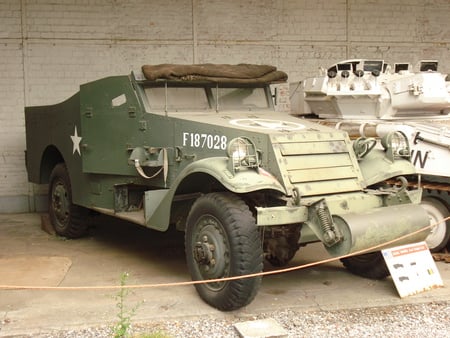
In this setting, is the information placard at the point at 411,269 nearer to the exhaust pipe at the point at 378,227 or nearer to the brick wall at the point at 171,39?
the exhaust pipe at the point at 378,227

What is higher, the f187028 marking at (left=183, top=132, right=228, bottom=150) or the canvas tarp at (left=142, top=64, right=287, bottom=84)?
the canvas tarp at (left=142, top=64, right=287, bottom=84)

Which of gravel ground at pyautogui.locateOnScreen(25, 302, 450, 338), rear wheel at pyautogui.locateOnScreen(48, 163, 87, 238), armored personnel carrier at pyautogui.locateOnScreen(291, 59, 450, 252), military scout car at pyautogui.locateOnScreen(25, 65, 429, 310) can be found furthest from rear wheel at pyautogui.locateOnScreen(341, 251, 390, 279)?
rear wheel at pyautogui.locateOnScreen(48, 163, 87, 238)

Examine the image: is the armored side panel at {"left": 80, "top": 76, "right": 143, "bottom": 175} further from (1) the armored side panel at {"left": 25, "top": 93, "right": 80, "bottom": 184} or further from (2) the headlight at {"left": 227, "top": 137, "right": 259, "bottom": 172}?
(2) the headlight at {"left": 227, "top": 137, "right": 259, "bottom": 172}

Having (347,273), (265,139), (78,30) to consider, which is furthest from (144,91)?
(78,30)

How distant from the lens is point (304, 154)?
5223 millimetres

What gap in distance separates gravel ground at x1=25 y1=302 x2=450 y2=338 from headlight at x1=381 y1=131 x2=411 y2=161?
4.50ft

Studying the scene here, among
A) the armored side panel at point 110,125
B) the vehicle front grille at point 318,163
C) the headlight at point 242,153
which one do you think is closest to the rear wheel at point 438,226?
the vehicle front grille at point 318,163

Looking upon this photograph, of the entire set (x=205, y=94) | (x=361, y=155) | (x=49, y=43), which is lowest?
(x=361, y=155)

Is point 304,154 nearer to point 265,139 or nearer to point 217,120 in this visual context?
point 265,139

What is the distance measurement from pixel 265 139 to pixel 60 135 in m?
3.32

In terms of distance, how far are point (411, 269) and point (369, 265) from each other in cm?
49

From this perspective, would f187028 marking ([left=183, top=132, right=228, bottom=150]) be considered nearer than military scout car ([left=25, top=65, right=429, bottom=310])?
No

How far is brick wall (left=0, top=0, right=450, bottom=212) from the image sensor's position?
9469mm

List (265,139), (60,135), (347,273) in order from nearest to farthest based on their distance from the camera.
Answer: (265,139) → (347,273) → (60,135)
